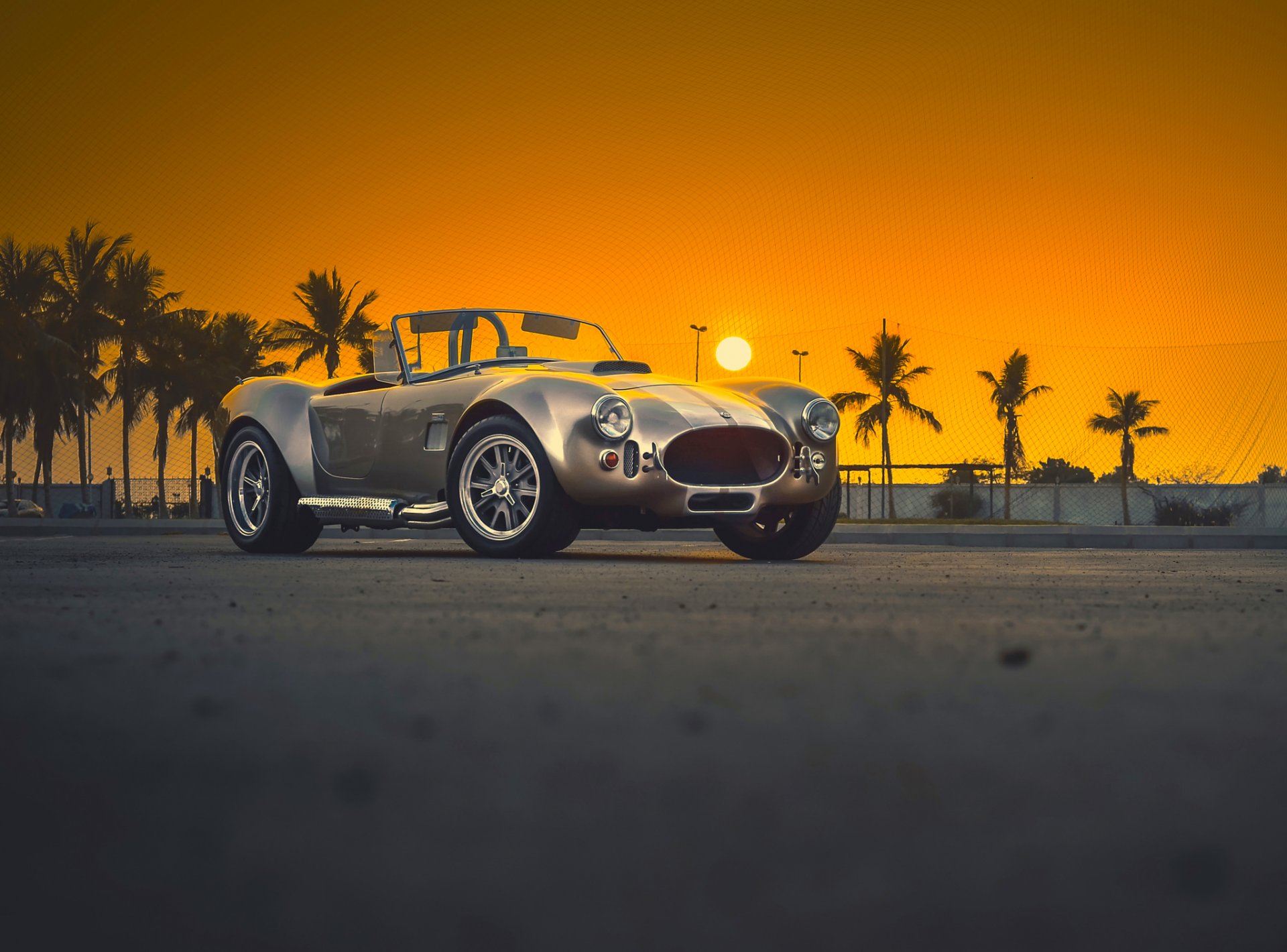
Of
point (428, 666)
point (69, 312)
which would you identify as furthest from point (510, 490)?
point (69, 312)

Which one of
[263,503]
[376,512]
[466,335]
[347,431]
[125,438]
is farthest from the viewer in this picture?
[125,438]

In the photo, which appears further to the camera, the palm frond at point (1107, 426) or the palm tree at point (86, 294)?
the palm frond at point (1107, 426)

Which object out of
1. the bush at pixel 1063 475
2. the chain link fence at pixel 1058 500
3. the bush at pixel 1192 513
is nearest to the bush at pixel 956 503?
the chain link fence at pixel 1058 500

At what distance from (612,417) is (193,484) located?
143 ft

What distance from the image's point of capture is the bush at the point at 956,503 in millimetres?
43500

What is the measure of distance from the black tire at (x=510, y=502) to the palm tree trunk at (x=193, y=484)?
134 feet

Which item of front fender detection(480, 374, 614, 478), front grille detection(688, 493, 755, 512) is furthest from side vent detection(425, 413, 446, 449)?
front grille detection(688, 493, 755, 512)

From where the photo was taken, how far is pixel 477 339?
955cm

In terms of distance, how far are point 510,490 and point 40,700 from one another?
5.56m

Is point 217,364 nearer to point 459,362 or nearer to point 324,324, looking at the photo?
point 324,324

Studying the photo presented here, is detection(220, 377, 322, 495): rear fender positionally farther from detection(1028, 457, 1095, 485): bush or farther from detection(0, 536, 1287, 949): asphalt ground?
detection(1028, 457, 1095, 485): bush

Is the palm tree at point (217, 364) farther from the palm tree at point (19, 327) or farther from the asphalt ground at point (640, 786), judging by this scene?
the asphalt ground at point (640, 786)

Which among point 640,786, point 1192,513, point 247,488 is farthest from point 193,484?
point 640,786

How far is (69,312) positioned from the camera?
53.3m
